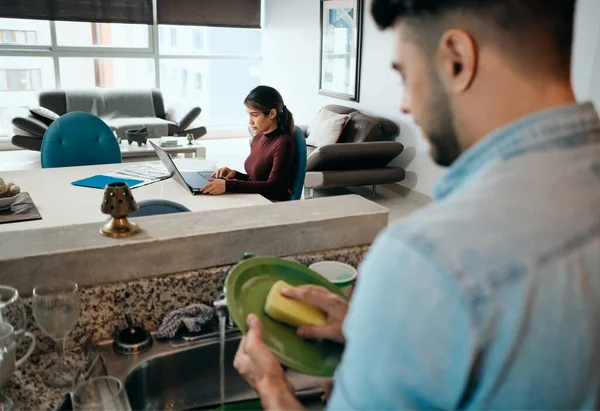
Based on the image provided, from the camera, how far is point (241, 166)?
6.43 meters

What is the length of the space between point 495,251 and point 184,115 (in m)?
6.80

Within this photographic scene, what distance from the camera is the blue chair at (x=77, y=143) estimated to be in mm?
3018

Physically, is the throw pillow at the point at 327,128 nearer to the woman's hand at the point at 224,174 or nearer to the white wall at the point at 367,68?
the white wall at the point at 367,68

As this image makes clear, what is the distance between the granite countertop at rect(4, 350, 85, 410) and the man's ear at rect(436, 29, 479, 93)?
85 centimetres

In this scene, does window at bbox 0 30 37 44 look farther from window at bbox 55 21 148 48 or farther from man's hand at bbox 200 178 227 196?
man's hand at bbox 200 178 227 196

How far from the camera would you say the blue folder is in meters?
2.57

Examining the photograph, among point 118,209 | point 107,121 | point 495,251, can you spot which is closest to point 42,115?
point 107,121

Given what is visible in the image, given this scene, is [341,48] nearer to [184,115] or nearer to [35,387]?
[184,115]

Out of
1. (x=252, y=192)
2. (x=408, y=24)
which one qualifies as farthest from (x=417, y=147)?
(x=408, y=24)

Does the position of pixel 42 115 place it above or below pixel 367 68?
below

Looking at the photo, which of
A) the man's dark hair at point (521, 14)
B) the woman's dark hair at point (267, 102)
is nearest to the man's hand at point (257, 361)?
the man's dark hair at point (521, 14)

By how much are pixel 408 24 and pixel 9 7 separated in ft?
23.9

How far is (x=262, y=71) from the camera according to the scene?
8633 millimetres

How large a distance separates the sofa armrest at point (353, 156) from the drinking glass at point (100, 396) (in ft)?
13.2
